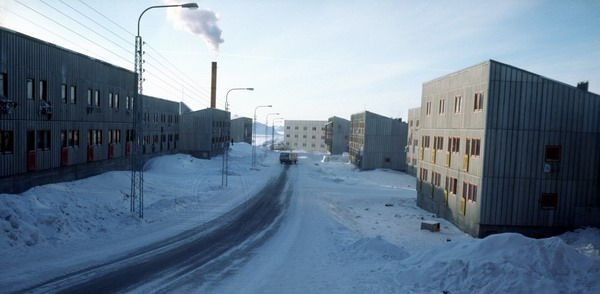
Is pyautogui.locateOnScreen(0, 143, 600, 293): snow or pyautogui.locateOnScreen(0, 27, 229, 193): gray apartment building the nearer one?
pyautogui.locateOnScreen(0, 143, 600, 293): snow

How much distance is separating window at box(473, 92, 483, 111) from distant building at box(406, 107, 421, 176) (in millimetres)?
30145

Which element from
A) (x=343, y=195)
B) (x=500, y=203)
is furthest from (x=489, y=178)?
(x=343, y=195)

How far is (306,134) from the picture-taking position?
404ft

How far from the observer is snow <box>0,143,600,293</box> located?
11492 millimetres

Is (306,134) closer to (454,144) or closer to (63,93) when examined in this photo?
(454,144)

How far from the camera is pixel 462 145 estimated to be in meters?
24.9

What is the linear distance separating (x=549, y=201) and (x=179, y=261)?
65.4 feet

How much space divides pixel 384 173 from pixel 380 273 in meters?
41.6

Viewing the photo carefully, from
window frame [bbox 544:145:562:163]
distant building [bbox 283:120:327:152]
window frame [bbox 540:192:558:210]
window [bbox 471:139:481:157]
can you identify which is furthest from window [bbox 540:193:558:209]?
distant building [bbox 283:120:327:152]

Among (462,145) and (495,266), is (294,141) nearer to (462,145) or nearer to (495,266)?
(462,145)

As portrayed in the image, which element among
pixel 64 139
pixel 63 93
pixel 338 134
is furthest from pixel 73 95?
pixel 338 134

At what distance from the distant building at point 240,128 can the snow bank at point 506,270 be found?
10350cm

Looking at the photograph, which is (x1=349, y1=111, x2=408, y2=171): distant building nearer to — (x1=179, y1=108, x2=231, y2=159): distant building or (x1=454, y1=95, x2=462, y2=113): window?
(x1=179, y1=108, x2=231, y2=159): distant building

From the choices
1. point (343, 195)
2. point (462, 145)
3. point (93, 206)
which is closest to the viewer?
point (93, 206)
